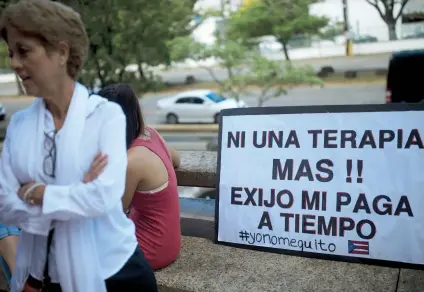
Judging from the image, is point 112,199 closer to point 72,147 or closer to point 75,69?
point 72,147

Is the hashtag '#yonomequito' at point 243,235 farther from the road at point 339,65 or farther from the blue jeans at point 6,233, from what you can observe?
the road at point 339,65

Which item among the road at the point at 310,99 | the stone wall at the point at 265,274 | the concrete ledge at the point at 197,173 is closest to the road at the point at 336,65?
the road at the point at 310,99

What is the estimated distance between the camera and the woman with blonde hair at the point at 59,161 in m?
1.30

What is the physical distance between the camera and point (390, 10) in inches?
627

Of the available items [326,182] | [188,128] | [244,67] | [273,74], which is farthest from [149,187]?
[188,128]

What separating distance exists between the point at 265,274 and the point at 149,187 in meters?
0.76

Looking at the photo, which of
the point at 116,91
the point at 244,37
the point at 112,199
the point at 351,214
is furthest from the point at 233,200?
the point at 244,37

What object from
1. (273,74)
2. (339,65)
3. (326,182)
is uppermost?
(326,182)

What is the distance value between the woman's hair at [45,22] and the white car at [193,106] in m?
14.0

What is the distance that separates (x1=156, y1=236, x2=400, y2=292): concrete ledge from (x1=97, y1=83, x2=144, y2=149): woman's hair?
790 mm

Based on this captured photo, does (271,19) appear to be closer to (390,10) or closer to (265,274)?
(390,10)

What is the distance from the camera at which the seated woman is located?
2082 mm

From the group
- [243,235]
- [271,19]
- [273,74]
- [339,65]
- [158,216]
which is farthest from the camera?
[339,65]

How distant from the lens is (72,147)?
1314mm
